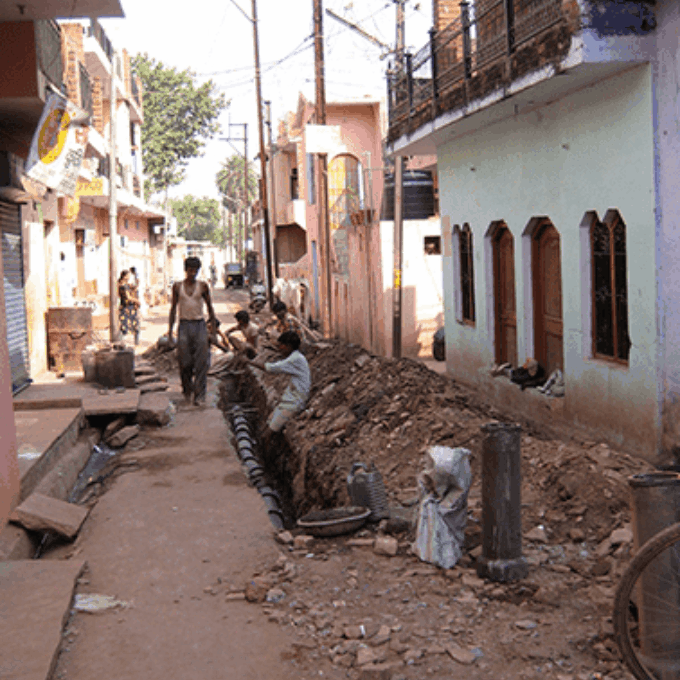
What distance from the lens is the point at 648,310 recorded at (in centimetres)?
723

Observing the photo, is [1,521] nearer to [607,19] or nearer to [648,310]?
[648,310]

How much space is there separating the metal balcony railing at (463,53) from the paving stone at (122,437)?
17.8 feet

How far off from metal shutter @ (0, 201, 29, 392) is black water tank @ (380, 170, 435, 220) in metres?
7.21

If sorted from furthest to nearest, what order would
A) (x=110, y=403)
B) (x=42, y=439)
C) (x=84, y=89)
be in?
(x=84, y=89) < (x=110, y=403) < (x=42, y=439)

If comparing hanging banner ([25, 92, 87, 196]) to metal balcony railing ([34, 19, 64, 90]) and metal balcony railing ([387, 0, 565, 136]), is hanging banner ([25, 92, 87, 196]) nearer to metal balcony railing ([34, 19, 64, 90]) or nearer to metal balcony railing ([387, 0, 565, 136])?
metal balcony railing ([34, 19, 64, 90])

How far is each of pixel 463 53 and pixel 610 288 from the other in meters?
3.77

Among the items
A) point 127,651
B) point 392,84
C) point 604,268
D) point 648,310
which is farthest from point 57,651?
point 392,84

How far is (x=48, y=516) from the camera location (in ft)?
19.8

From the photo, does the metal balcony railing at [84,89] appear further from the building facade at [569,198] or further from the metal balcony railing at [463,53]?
the building facade at [569,198]

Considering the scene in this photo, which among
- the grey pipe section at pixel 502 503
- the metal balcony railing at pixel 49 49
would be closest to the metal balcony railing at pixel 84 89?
Answer: the metal balcony railing at pixel 49 49

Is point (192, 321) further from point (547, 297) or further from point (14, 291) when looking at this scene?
point (547, 297)

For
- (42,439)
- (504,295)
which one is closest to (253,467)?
(42,439)

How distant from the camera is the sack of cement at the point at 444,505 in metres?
5.05

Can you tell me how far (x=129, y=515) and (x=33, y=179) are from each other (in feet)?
23.4
